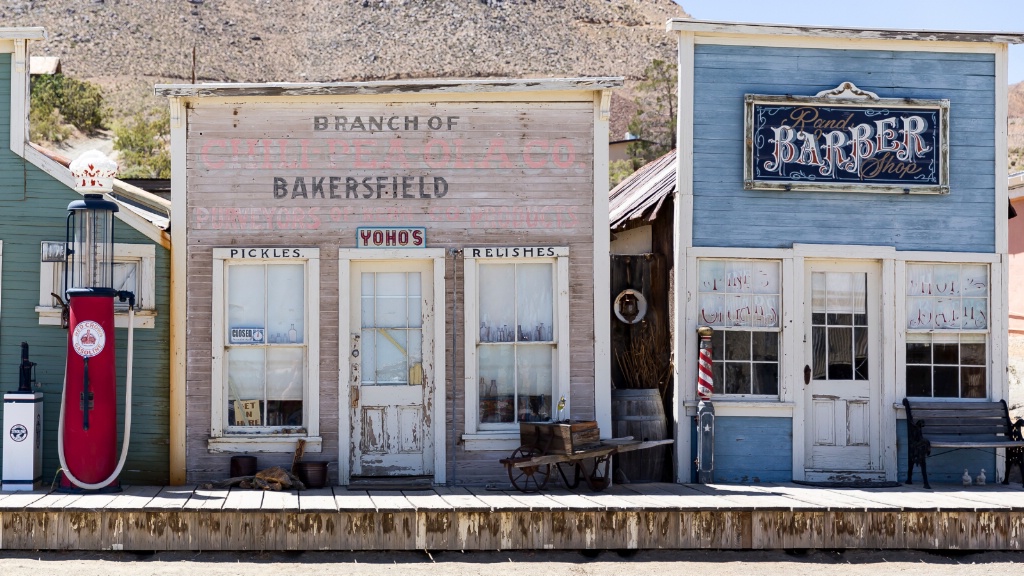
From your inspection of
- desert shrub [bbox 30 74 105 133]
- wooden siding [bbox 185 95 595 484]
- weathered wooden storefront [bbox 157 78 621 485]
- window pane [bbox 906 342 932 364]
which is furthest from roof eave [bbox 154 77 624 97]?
desert shrub [bbox 30 74 105 133]

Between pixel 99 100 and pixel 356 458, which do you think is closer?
pixel 356 458

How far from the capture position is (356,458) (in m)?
10.8

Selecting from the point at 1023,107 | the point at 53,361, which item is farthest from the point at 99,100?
the point at 1023,107

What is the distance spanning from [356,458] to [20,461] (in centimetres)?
286

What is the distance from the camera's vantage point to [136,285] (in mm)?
10680

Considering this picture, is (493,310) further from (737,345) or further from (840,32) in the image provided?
(840,32)

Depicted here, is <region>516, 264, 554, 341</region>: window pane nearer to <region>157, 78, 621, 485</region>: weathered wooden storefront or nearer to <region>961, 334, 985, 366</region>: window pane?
<region>157, 78, 621, 485</region>: weathered wooden storefront

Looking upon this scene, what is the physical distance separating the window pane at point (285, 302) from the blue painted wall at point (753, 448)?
151 inches

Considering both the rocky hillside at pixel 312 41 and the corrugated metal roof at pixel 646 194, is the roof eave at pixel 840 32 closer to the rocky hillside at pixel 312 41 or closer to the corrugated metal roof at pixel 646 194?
the corrugated metal roof at pixel 646 194

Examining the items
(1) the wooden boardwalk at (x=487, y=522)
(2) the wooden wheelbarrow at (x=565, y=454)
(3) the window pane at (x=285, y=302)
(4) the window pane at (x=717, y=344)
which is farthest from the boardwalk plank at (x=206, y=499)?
(4) the window pane at (x=717, y=344)

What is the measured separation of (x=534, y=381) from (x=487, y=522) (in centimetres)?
232

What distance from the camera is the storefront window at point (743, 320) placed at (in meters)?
11.1

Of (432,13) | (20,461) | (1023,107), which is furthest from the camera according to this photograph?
(1023,107)

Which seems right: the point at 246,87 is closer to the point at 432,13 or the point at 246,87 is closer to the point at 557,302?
the point at 557,302
